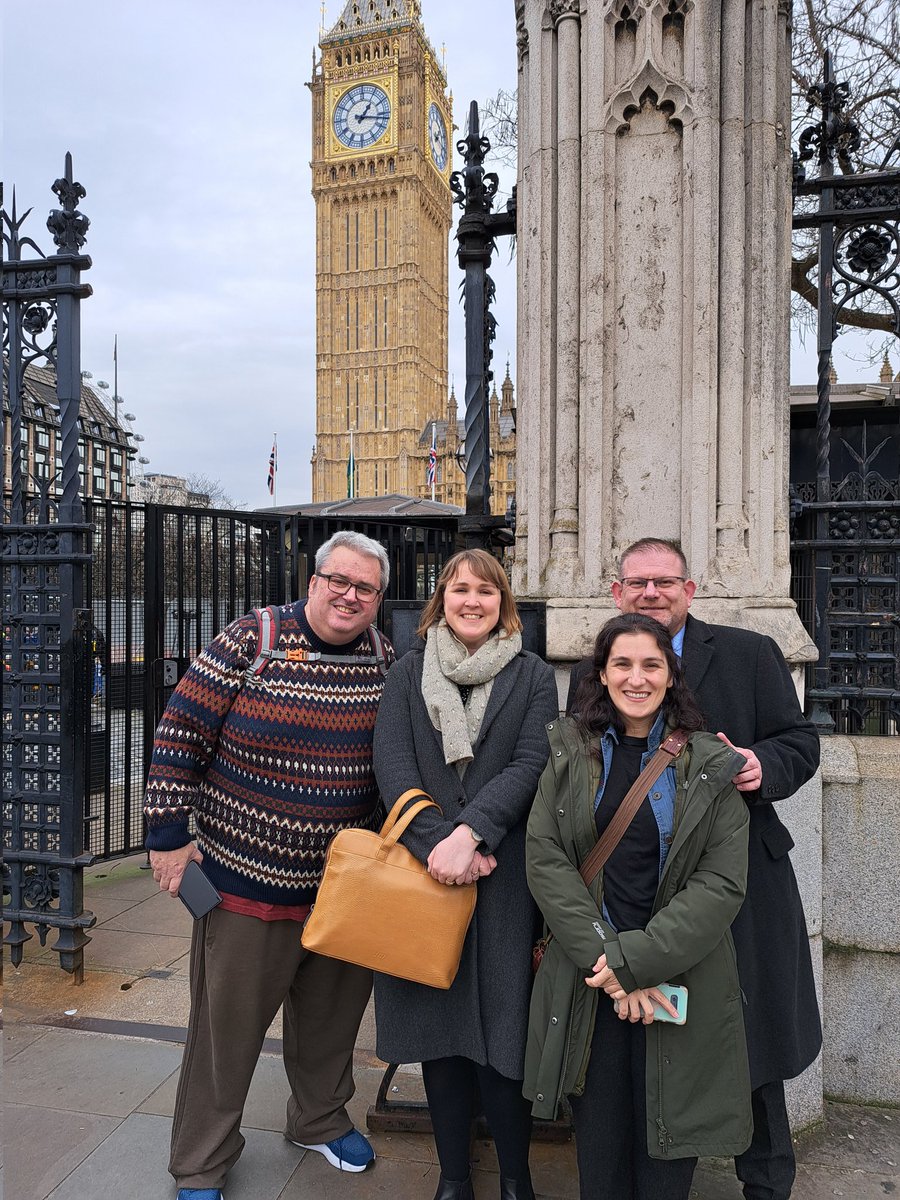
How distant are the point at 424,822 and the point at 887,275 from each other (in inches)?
116

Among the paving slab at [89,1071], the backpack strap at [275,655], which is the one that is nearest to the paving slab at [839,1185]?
the backpack strap at [275,655]

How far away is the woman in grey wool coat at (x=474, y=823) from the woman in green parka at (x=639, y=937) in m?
0.15

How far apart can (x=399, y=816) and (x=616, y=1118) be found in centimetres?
92

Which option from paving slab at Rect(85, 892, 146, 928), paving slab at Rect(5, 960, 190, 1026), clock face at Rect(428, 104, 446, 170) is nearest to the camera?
paving slab at Rect(5, 960, 190, 1026)

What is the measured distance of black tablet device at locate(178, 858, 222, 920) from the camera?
2391 millimetres

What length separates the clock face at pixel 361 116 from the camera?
67.3 m

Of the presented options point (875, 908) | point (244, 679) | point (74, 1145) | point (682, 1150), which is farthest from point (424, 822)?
point (875, 908)

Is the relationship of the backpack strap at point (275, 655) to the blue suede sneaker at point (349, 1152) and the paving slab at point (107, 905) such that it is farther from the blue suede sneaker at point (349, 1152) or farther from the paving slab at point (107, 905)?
the paving slab at point (107, 905)

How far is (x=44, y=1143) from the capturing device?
268cm

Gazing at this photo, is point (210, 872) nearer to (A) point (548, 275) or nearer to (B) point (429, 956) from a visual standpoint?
(B) point (429, 956)

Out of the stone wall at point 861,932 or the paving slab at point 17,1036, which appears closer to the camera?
the stone wall at point 861,932

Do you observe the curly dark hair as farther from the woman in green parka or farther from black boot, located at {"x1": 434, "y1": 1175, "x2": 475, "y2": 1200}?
black boot, located at {"x1": 434, "y1": 1175, "x2": 475, "y2": 1200}

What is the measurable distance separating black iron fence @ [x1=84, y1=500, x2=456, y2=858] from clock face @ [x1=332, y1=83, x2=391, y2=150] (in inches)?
2847

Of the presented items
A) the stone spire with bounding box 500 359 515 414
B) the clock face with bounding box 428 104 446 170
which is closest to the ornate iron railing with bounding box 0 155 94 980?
the stone spire with bounding box 500 359 515 414
